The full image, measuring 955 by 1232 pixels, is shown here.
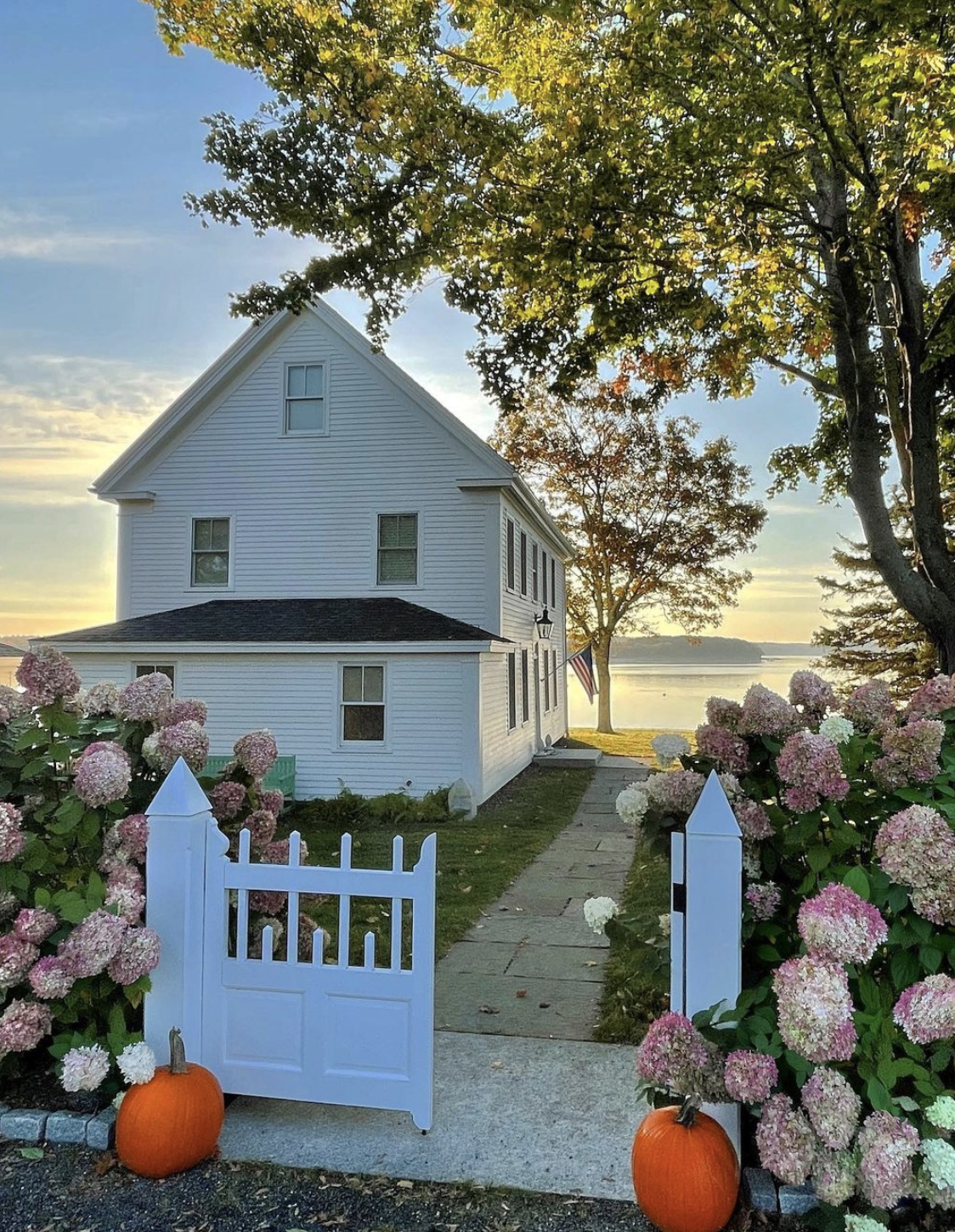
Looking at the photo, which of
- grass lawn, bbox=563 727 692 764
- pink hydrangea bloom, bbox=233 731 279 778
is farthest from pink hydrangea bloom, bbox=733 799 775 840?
grass lawn, bbox=563 727 692 764

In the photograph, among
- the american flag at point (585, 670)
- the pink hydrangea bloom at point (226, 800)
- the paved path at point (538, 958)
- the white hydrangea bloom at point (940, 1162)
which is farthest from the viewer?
the american flag at point (585, 670)

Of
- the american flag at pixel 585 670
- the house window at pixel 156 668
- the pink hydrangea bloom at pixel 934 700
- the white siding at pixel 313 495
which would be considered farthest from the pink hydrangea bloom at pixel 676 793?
the american flag at pixel 585 670

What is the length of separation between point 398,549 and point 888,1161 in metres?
13.3

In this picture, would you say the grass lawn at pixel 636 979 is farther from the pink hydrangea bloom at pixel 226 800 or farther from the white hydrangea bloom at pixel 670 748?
A: the pink hydrangea bloom at pixel 226 800

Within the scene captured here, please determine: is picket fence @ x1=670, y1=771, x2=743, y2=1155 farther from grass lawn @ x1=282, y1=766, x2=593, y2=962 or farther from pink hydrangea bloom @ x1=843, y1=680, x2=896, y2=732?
grass lawn @ x1=282, y1=766, x2=593, y2=962

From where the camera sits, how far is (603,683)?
2927cm

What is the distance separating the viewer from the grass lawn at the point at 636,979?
3.37 m

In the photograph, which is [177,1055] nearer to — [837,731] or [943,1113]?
[943,1113]

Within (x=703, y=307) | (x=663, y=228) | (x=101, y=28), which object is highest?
(x=101, y=28)

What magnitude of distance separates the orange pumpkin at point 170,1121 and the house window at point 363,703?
10.6m

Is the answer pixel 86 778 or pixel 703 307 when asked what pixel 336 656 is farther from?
pixel 86 778

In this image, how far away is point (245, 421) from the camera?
51.7ft

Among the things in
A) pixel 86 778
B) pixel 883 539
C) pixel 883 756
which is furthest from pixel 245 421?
pixel 883 756

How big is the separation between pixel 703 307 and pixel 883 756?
6.98 meters
